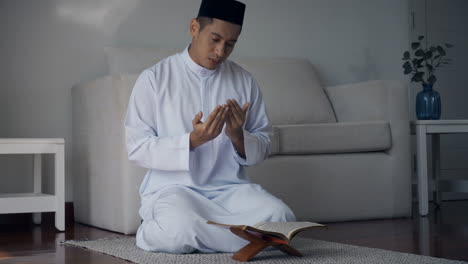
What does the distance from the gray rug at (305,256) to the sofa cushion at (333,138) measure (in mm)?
818

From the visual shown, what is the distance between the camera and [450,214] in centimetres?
378

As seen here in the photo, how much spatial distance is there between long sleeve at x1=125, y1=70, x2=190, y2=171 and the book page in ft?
1.08

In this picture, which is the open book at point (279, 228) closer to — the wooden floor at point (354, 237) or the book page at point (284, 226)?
the book page at point (284, 226)

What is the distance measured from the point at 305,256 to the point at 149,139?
65 centimetres

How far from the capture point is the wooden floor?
236 cm

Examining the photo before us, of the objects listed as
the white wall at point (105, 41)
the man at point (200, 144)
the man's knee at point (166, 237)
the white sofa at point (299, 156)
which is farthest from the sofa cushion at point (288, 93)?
the man's knee at point (166, 237)

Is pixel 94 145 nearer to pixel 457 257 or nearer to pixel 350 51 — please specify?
pixel 457 257

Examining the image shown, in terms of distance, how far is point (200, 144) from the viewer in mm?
2254

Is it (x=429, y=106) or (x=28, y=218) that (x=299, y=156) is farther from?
(x=28, y=218)

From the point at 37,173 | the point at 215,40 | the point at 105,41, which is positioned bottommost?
the point at 37,173

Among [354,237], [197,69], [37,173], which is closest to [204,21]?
[197,69]

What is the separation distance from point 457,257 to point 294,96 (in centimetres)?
183

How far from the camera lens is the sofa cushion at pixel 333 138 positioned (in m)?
3.27

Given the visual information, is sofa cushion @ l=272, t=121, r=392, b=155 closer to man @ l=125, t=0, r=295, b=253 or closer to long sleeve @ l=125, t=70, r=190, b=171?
man @ l=125, t=0, r=295, b=253
